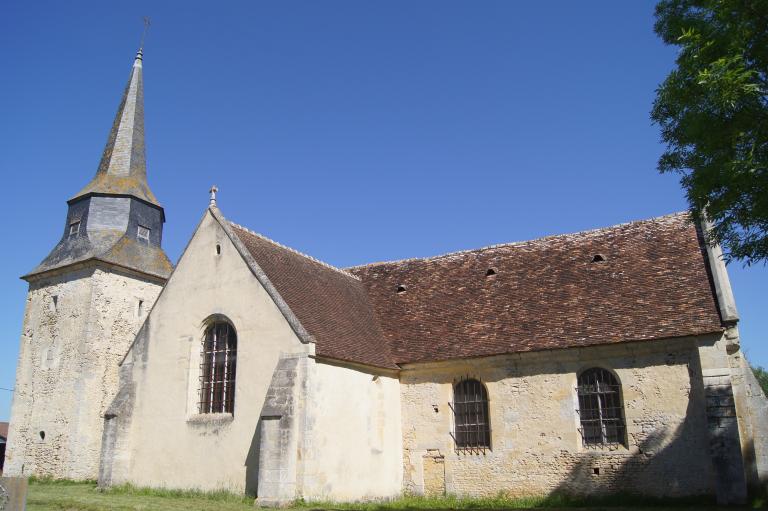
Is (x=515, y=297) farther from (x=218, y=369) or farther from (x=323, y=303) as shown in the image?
(x=218, y=369)

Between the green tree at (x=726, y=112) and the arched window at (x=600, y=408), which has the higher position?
the green tree at (x=726, y=112)

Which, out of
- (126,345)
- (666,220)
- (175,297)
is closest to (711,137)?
(666,220)

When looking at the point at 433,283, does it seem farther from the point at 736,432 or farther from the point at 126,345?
the point at 126,345

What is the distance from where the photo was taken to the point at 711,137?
350 inches

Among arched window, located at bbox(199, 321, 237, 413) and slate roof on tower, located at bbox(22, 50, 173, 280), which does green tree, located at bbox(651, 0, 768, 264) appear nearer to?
arched window, located at bbox(199, 321, 237, 413)

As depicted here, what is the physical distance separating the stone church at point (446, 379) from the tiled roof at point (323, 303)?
0.09 meters

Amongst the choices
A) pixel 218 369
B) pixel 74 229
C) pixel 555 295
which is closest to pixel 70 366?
pixel 74 229

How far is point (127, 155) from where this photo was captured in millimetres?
26422

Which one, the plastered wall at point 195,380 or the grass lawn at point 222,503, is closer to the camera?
A: the grass lawn at point 222,503

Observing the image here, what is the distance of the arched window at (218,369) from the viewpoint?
16844 millimetres

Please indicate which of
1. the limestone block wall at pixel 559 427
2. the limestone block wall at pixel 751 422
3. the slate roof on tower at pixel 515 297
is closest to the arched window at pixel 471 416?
the limestone block wall at pixel 559 427

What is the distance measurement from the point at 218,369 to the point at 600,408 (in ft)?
32.8

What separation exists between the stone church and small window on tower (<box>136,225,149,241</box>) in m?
7.26

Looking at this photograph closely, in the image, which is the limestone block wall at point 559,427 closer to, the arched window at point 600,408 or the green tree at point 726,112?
the arched window at point 600,408
